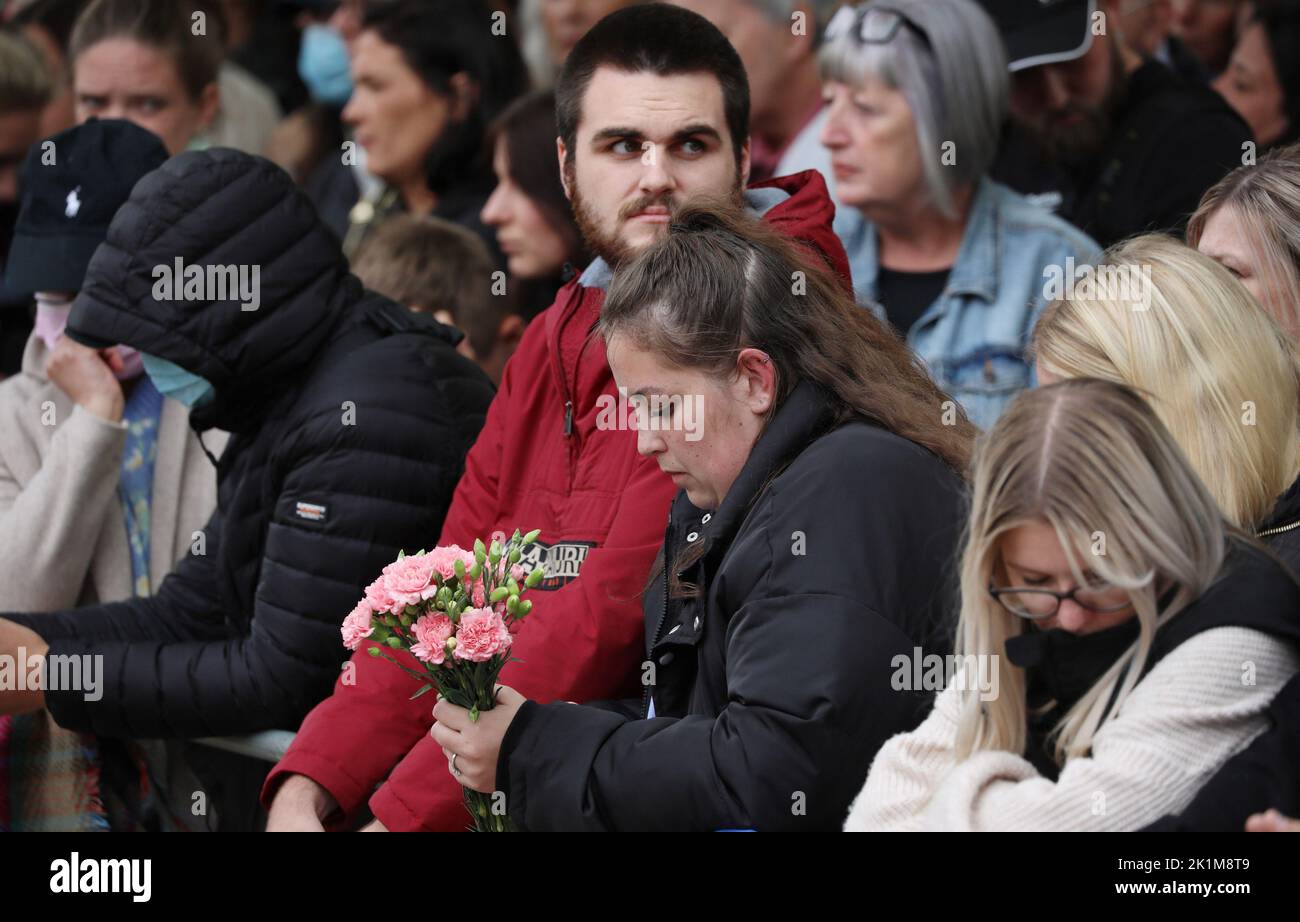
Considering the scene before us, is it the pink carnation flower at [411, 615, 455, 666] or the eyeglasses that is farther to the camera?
the eyeglasses

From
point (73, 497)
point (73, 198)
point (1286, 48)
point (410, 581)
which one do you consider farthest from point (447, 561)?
point (1286, 48)

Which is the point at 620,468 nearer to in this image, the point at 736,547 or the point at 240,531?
the point at 736,547

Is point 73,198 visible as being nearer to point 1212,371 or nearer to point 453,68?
point 453,68

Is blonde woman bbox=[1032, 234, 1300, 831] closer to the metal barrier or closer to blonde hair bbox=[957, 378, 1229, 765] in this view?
blonde hair bbox=[957, 378, 1229, 765]

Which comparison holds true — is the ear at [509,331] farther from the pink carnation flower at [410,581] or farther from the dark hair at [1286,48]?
the dark hair at [1286,48]

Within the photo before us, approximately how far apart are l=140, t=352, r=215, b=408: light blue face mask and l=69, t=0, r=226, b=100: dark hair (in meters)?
2.45

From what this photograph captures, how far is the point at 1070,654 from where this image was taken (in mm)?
2613

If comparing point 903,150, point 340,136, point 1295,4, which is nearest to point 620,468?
point 903,150

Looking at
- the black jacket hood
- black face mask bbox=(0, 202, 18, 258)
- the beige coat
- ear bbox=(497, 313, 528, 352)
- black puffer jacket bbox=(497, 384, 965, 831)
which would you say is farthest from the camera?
black face mask bbox=(0, 202, 18, 258)

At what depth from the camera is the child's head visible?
5.16 m

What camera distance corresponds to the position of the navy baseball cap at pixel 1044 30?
5.41 metres

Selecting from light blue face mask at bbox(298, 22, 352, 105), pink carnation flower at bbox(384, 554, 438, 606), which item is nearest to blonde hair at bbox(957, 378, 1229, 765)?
pink carnation flower at bbox(384, 554, 438, 606)

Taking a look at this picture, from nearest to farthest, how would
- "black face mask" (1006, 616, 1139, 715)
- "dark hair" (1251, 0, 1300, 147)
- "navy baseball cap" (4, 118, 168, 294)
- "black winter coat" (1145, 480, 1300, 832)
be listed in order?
"black winter coat" (1145, 480, 1300, 832)
"black face mask" (1006, 616, 1139, 715)
"navy baseball cap" (4, 118, 168, 294)
"dark hair" (1251, 0, 1300, 147)

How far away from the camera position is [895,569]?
9.49 feet
